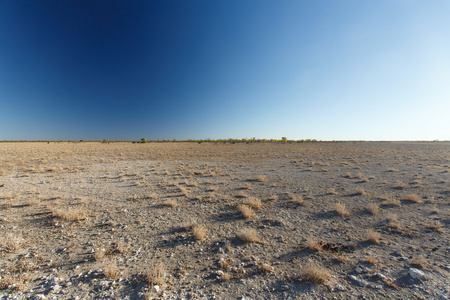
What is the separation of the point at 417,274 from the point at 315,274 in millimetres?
1923

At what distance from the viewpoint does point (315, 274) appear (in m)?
3.34

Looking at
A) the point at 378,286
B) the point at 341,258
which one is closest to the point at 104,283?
the point at 341,258

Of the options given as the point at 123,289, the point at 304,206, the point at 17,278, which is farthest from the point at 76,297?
the point at 304,206

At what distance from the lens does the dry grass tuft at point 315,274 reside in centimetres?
327

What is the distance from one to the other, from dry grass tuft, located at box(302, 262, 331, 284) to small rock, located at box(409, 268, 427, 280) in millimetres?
1498

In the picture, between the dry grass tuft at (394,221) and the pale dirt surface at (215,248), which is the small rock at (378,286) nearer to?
the pale dirt surface at (215,248)

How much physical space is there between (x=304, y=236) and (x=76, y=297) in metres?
5.00

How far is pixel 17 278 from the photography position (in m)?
3.28

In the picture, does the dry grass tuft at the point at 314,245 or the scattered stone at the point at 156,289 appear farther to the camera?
the dry grass tuft at the point at 314,245

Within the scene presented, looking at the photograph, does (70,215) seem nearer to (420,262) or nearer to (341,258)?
(341,258)

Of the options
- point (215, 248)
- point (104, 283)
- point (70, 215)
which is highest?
point (70, 215)

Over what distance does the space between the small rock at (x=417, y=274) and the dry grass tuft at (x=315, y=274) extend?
1498 mm

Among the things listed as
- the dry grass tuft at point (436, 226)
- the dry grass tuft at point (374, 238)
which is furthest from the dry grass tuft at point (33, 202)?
the dry grass tuft at point (436, 226)

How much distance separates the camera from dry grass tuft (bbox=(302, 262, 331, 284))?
327 centimetres
